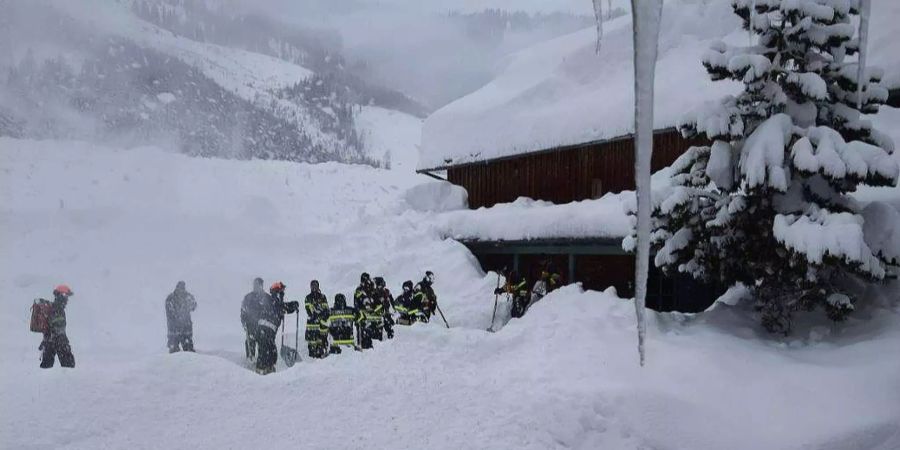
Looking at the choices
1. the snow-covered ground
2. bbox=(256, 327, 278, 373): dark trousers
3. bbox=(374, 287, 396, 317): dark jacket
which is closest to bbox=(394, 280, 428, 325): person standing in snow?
bbox=(374, 287, 396, 317): dark jacket

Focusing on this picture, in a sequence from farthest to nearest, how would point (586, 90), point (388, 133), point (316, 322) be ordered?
point (388, 133), point (586, 90), point (316, 322)

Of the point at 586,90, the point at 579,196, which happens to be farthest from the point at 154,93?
the point at 579,196

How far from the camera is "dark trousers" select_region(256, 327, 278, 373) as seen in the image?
11.8m

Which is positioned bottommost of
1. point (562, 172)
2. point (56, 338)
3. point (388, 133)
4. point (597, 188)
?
point (56, 338)

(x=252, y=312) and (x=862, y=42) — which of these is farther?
(x=252, y=312)

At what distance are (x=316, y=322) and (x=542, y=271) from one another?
17.1ft

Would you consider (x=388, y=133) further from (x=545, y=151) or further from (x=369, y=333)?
(x=369, y=333)

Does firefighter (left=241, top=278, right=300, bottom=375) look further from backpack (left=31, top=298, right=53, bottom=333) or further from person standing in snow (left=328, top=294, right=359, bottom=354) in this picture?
backpack (left=31, top=298, right=53, bottom=333)

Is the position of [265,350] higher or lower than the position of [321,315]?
lower

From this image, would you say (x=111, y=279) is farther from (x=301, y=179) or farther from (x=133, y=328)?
(x=301, y=179)

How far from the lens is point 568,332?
856 centimetres

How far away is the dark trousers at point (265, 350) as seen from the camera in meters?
11.8

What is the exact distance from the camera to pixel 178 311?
12.9 metres

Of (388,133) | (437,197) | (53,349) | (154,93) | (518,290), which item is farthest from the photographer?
(388,133)
